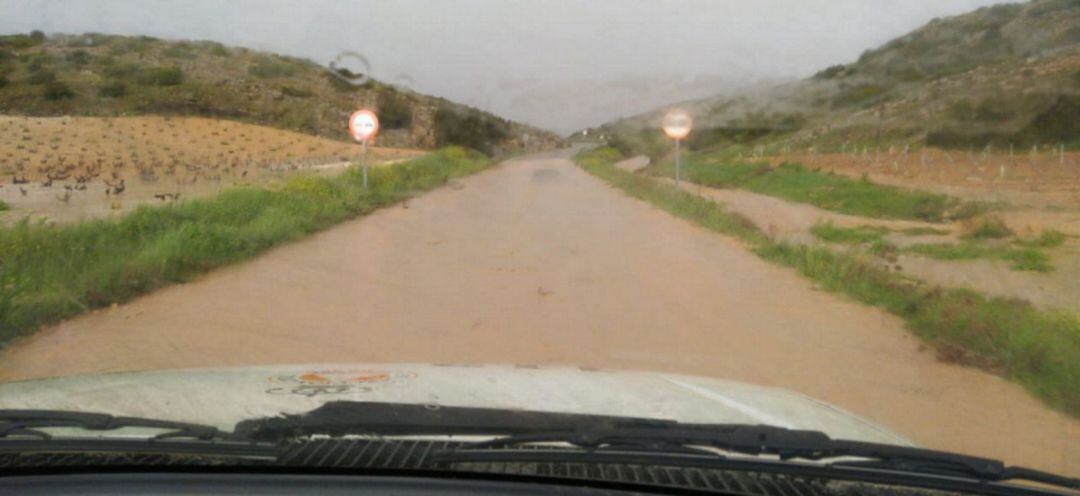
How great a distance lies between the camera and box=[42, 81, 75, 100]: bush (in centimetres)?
1628

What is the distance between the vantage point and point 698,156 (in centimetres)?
3784

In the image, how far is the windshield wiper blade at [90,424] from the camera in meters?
2.63

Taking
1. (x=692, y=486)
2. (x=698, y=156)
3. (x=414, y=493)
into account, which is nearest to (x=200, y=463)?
(x=414, y=493)

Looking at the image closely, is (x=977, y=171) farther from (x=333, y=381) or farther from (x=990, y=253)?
(x=333, y=381)

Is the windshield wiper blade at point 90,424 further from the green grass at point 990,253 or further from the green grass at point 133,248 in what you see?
the green grass at point 990,253

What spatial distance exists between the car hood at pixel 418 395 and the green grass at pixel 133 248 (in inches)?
158

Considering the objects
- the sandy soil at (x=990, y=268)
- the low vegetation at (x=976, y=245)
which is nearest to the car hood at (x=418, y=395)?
the sandy soil at (x=990, y=268)

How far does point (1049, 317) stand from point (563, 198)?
17.0 meters

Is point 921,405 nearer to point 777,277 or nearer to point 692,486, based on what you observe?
point 692,486

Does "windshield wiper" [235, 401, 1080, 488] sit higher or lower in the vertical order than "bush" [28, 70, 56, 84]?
lower

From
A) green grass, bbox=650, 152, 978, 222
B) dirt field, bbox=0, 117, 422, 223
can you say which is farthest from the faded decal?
green grass, bbox=650, 152, 978, 222

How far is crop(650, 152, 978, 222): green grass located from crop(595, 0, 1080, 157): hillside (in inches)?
74.8

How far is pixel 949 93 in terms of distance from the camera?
93.6 feet

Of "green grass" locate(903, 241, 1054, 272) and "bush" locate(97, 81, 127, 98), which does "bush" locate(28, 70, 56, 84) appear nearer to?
"bush" locate(97, 81, 127, 98)
